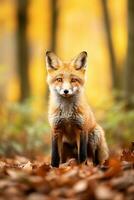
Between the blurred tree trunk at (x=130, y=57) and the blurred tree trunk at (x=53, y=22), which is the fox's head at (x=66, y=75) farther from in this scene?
the blurred tree trunk at (x=53, y=22)

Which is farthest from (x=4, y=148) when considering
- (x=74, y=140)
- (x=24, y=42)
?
(x=24, y=42)

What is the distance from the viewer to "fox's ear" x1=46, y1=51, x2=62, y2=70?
25.9ft

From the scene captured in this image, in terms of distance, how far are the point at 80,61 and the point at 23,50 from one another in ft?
46.9

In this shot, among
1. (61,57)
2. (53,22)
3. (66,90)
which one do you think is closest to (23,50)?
(53,22)

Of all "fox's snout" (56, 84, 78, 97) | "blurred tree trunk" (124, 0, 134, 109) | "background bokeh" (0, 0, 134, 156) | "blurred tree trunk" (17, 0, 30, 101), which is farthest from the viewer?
"blurred tree trunk" (17, 0, 30, 101)

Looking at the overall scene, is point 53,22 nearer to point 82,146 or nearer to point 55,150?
point 55,150

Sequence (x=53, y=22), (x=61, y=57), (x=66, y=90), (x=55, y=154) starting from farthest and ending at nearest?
1. (x=61, y=57)
2. (x=53, y=22)
3. (x=55, y=154)
4. (x=66, y=90)

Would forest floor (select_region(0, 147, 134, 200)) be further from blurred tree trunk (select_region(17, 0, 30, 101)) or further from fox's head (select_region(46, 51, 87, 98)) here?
blurred tree trunk (select_region(17, 0, 30, 101))

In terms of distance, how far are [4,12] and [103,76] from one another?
11819 mm

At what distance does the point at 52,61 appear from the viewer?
26.0 feet

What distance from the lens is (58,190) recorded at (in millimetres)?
5074

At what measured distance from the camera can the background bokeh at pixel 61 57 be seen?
12.3 meters

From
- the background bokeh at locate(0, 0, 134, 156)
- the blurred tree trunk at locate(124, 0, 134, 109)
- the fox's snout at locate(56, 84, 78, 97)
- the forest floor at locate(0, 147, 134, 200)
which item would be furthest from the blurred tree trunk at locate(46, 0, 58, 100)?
the forest floor at locate(0, 147, 134, 200)

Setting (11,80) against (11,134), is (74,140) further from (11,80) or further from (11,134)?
(11,80)
